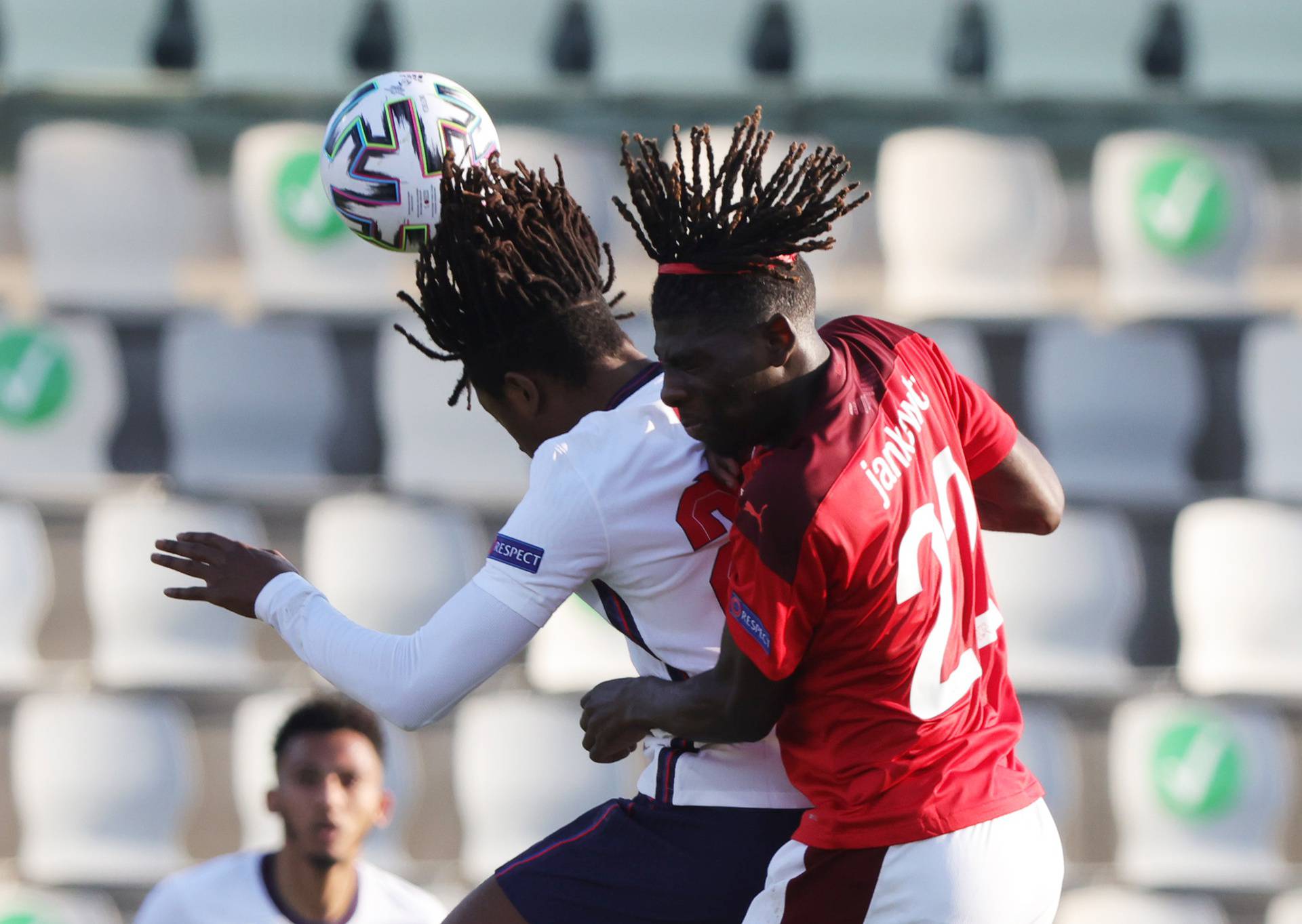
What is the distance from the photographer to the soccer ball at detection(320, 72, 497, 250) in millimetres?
2473

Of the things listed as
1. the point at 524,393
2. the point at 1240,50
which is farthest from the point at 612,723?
the point at 1240,50

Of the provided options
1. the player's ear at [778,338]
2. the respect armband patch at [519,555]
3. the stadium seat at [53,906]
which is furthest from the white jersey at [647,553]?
the stadium seat at [53,906]

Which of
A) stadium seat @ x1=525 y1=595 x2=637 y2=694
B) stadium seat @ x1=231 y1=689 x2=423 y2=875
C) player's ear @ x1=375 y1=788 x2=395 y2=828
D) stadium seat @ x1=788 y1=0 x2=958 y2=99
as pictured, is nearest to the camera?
player's ear @ x1=375 y1=788 x2=395 y2=828

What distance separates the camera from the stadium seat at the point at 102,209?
202 inches

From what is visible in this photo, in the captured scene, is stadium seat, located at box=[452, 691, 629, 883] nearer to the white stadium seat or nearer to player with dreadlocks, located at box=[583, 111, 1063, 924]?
the white stadium seat

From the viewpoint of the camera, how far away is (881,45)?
216 inches

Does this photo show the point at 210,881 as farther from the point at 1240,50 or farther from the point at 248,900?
the point at 1240,50

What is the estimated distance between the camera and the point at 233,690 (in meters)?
4.59

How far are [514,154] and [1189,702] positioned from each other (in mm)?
2507

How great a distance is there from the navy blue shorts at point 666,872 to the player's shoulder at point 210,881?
170 centimetres

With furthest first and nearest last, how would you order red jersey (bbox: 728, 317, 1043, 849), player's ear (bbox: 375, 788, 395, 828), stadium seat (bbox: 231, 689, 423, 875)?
stadium seat (bbox: 231, 689, 423, 875) < player's ear (bbox: 375, 788, 395, 828) < red jersey (bbox: 728, 317, 1043, 849)

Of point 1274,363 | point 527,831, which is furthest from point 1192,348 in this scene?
point 527,831

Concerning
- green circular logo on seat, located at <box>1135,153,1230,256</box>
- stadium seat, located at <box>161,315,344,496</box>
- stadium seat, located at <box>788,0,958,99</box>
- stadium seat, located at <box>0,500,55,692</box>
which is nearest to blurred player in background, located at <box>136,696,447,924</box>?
stadium seat, located at <box>0,500,55,692</box>

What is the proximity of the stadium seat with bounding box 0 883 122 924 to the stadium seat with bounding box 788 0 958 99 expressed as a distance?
3261 millimetres
